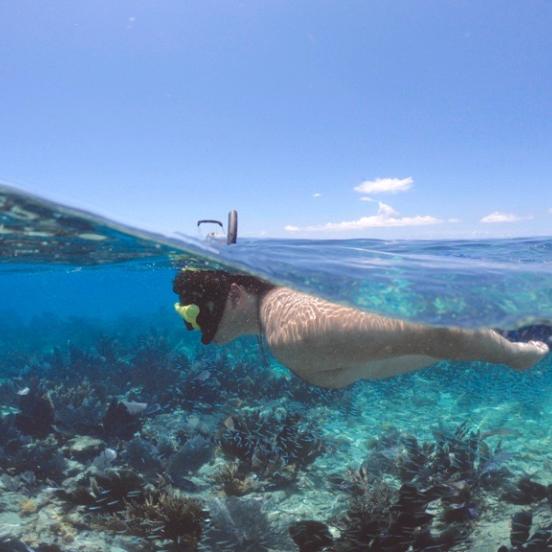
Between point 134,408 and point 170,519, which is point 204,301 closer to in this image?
point 170,519

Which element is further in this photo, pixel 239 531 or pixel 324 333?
pixel 239 531

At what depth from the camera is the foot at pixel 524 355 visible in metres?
4.27

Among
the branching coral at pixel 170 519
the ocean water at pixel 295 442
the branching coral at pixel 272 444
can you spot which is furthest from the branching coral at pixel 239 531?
the branching coral at pixel 272 444

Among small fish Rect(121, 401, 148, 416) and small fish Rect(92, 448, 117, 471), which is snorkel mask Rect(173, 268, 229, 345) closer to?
small fish Rect(92, 448, 117, 471)

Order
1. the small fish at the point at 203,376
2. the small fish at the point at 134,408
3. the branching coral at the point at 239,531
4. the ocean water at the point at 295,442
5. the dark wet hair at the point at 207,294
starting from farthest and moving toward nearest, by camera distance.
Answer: the small fish at the point at 203,376, the small fish at the point at 134,408, the ocean water at the point at 295,442, the branching coral at the point at 239,531, the dark wet hair at the point at 207,294

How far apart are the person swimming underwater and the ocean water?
798mm

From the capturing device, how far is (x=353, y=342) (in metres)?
3.86

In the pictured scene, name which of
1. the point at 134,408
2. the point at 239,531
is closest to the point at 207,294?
the point at 239,531

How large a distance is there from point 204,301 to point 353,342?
1.84 metres

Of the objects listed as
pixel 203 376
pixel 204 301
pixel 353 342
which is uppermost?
pixel 204 301

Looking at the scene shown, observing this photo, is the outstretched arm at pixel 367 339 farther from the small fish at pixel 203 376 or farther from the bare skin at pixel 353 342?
the small fish at pixel 203 376

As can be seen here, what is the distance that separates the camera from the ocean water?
580 cm

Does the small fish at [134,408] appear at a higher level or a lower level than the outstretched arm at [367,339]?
lower

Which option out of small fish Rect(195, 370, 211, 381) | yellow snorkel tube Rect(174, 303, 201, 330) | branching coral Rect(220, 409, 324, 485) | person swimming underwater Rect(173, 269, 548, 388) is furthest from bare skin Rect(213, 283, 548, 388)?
small fish Rect(195, 370, 211, 381)
